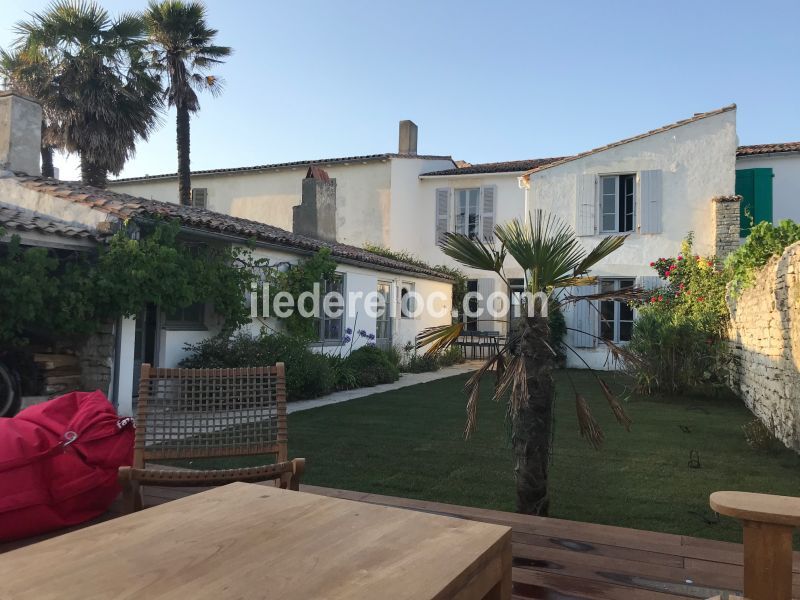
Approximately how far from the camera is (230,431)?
3346 mm

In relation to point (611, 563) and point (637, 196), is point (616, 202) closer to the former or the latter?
point (637, 196)

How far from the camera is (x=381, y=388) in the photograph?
10438mm

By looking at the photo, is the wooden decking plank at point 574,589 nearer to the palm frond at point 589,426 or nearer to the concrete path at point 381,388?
the palm frond at point 589,426

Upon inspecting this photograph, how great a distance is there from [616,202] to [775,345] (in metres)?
8.80

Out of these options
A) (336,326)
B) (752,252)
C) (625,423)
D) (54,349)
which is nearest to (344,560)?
(625,423)

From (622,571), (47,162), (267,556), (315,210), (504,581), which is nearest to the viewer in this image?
(267,556)

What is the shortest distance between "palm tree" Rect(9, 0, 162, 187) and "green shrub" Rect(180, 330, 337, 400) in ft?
22.4

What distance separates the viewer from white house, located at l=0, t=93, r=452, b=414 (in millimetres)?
7133

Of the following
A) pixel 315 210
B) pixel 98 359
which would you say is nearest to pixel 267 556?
pixel 98 359

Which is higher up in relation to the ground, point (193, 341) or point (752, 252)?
point (752, 252)

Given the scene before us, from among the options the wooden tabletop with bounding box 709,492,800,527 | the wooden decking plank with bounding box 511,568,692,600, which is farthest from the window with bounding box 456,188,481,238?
the wooden tabletop with bounding box 709,492,800,527

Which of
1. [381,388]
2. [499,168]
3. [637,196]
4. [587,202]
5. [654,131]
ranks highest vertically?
[499,168]

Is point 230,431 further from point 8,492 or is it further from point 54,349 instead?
point 54,349

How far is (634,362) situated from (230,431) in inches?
96.2
